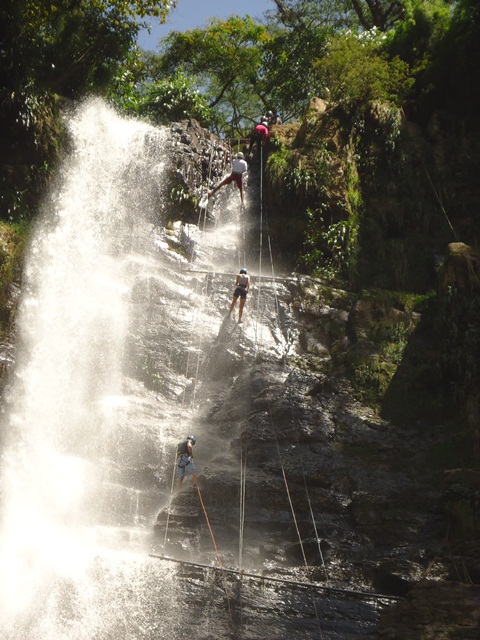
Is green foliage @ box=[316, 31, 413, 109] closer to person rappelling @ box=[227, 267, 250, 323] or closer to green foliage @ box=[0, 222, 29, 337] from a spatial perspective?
person rappelling @ box=[227, 267, 250, 323]

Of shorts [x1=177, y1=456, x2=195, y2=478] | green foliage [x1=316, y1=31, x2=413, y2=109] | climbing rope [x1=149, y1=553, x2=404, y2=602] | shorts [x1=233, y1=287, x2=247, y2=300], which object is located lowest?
climbing rope [x1=149, y1=553, x2=404, y2=602]

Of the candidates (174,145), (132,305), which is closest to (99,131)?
(174,145)

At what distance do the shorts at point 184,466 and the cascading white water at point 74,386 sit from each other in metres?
0.74

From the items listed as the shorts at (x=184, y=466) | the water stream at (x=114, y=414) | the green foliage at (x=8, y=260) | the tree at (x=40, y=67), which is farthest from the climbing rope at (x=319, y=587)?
the tree at (x=40, y=67)

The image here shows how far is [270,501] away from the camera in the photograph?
31.4 ft

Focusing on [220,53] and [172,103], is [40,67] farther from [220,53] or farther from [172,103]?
[220,53]

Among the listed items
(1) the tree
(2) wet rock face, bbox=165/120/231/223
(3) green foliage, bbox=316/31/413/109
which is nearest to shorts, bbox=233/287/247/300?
(2) wet rock face, bbox=165/120/231/223

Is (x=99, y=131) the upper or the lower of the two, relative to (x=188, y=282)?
upper

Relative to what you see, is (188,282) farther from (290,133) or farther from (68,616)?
(68,616)

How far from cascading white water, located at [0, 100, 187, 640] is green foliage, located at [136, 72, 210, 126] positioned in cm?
176

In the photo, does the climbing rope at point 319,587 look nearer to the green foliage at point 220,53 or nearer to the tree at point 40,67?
the tree at point 40,67

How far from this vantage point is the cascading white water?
290 inches

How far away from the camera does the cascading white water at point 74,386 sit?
7.36m

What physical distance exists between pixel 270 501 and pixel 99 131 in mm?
13000
